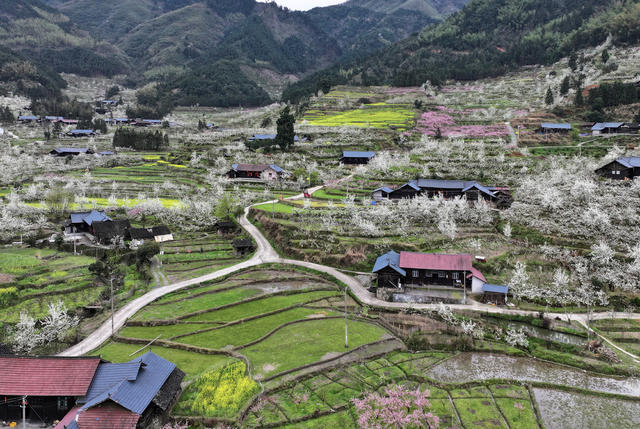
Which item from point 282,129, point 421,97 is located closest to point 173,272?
point 282,129

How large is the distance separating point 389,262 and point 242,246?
22.2 metres

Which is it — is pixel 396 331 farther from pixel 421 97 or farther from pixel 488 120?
pixel 421 97

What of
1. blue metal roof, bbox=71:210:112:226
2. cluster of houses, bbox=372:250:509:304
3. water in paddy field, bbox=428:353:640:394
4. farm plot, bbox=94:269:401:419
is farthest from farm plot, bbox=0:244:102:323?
water in paddy field, bbox=428:353:640:394

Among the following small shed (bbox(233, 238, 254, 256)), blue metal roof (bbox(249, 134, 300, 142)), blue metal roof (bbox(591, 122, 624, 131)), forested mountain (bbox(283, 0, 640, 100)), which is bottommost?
small shed (bbox(233, 238, 254, 256))

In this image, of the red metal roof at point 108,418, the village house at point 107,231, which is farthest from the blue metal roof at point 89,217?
the red metal roof at point 108,418

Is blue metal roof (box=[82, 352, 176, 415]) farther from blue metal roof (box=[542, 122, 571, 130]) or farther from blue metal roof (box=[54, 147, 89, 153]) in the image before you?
blue metal roof (box=[54, 147, 89, 153])

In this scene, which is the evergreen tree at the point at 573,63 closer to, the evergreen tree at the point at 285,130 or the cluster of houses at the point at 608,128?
the cluster of houses at the point at 608,128

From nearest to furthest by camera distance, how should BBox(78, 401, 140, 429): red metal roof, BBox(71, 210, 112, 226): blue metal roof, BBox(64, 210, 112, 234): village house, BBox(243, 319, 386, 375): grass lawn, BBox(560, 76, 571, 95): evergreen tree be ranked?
1. BBox(78, 401, 140, 429): red metal roof
2. BBox(243, 319, 386, 375): grass lawn
3. BBox(71, 210, 112, 226): blue metal roof
4. BBox(64, 210, 112, 234): village house
5. BBox(560, 76, 571, 95): evergreen tree

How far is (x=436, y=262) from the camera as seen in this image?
45438mm

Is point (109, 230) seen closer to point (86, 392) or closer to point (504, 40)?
point (86, 392)

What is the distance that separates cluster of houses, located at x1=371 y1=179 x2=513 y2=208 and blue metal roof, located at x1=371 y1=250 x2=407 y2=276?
21.6 metres

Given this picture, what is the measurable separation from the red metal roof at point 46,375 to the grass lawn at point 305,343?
37.0ft

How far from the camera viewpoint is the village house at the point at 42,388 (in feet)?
81.3

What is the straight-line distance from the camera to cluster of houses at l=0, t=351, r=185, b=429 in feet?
75.5
